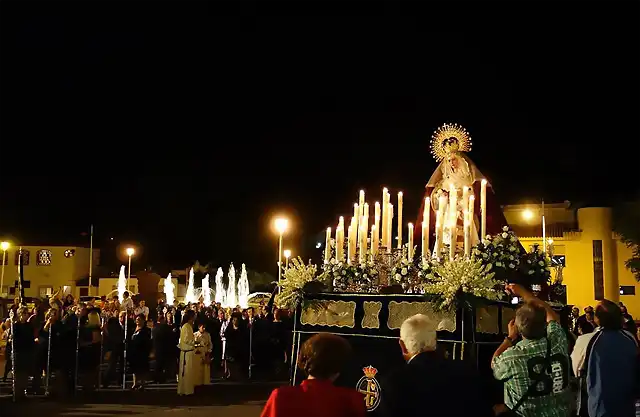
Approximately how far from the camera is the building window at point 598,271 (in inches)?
1877

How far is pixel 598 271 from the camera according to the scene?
1895 inches

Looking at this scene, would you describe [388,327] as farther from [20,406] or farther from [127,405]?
[20,406]

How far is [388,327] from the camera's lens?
1058 centimetres

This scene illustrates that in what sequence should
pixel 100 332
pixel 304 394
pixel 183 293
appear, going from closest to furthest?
1. pixel 304 394
2. pixel 100 332
3. pixel 183 293

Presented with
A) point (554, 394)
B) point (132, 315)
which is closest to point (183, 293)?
point (132, 315)

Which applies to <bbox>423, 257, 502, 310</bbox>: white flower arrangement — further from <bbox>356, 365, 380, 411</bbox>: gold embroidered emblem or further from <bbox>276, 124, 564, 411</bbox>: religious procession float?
<bbox>356, 365, 380, 411</bbox>: gold embroidered emblem

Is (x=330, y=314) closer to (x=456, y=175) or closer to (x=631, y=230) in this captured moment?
(x=456, y=175)

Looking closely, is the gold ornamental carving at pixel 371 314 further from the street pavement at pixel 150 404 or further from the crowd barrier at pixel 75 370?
the crowd barrier at pixel 75 370

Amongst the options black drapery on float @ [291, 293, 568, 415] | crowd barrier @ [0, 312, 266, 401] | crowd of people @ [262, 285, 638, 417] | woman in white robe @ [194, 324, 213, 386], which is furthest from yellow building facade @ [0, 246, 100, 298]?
crowd of people @ [262, 285, 638, 417]

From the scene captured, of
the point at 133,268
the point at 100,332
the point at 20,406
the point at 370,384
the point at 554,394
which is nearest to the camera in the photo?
the point at 554,394

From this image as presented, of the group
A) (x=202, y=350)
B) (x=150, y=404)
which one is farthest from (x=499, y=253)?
(x=202, y=350)

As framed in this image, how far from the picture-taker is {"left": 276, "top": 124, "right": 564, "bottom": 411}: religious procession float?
9.91 m

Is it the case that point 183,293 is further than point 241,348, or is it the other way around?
point 183,293

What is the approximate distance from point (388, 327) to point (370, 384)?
0.89m
